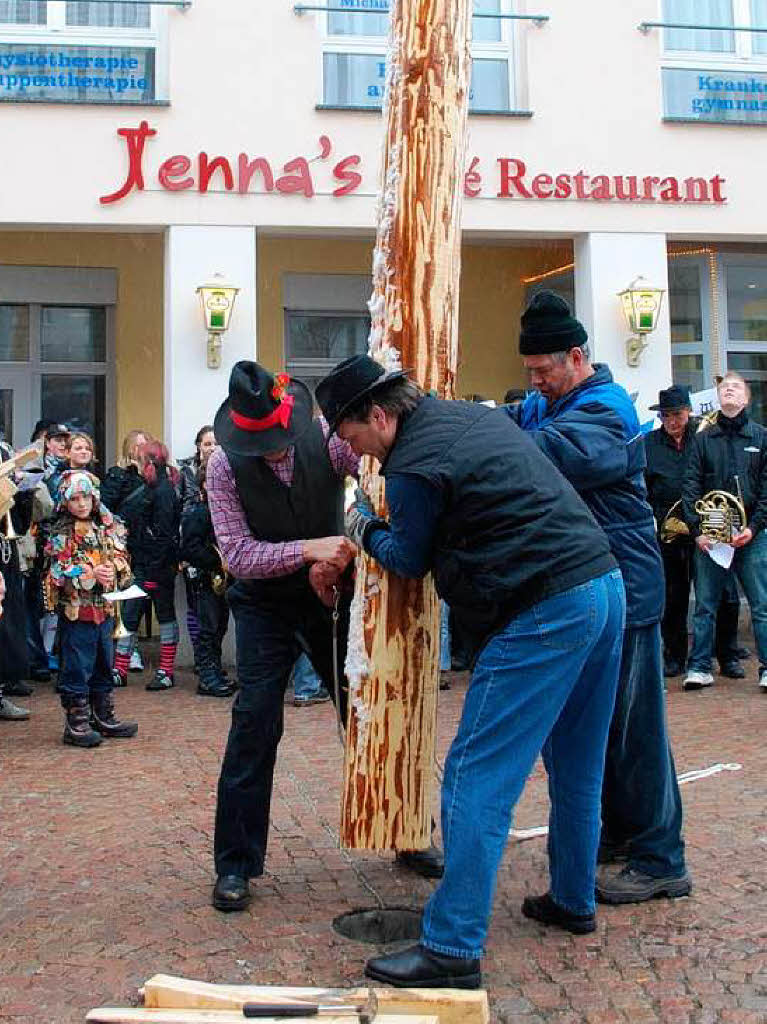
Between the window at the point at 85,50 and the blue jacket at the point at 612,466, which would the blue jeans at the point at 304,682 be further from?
the window at the point at 85,50

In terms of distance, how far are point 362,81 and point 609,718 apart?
912cm

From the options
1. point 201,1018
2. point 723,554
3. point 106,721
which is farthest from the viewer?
point 723,554

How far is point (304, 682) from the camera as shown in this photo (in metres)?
8.88

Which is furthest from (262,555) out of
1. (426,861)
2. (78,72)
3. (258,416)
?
(78,72)

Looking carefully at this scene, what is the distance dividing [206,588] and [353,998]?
20.9ft

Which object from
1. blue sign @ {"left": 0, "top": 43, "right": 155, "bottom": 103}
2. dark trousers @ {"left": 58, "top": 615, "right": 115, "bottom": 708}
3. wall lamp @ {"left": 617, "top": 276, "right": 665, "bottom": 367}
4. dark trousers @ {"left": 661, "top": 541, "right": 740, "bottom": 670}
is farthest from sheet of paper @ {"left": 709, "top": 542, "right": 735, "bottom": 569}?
blue sign @ {"left": 0, "top": 43, "right": 155, "bottom": 103}

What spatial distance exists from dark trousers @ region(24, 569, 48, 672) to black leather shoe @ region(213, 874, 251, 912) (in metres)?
5.38

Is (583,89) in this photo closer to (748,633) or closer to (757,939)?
(748,633)

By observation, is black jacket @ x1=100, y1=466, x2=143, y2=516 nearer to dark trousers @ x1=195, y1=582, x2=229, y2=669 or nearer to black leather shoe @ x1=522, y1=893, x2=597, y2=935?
dark trousers @ x1=195, y1=582, x2=229, y2=669

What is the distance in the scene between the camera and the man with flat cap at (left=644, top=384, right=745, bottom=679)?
9414 mm

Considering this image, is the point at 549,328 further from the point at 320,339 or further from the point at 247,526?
the point at 320,339

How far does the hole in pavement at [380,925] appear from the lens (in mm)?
4016

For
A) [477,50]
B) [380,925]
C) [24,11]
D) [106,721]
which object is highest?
[24,11]

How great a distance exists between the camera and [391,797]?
4145 millimetres
